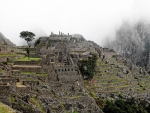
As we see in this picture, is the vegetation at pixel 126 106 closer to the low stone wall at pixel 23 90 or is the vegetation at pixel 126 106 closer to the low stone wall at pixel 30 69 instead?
the low stone wall at pixel 30 69

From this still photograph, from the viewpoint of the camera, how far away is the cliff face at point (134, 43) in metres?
157

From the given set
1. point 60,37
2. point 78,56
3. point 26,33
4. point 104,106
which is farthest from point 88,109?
point 60,37

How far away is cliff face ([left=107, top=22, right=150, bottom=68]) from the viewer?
157 meters

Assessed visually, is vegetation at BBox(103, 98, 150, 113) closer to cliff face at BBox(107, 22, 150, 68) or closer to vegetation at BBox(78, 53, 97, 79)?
vegetation at BBox(78, 53, 97, 79)

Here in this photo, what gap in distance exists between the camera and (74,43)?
8431 centimetres

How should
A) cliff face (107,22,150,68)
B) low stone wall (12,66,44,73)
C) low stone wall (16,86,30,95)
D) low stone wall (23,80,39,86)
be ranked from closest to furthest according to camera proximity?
low stone wall (16,86,30,95), low stone wall (23,80,39,86), low stone wall (12,66,44,73), cliff face (107,22,150,68)

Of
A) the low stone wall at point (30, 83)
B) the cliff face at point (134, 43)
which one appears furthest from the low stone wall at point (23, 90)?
the cliff face at point (134, 43)

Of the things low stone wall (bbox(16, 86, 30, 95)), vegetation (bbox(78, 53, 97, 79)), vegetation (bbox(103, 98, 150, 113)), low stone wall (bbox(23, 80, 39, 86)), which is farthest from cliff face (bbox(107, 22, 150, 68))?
low stone wall (bbox(16, 86, 30, 95))

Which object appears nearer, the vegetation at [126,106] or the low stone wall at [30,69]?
the low stone wall at [30,69]

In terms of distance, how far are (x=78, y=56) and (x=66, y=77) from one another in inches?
394

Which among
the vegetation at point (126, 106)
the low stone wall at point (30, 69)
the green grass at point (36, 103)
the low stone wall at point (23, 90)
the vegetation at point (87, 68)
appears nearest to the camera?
the green grass at point (36, 103)

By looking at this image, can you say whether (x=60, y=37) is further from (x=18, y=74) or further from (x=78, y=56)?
(x=18, y=74)

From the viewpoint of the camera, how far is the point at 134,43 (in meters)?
162

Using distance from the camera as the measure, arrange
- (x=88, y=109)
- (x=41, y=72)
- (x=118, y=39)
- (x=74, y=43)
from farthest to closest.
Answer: (x=118, y=39) < (x=74, y=43) < (x=41, y=72) < (x=88, y=109)
